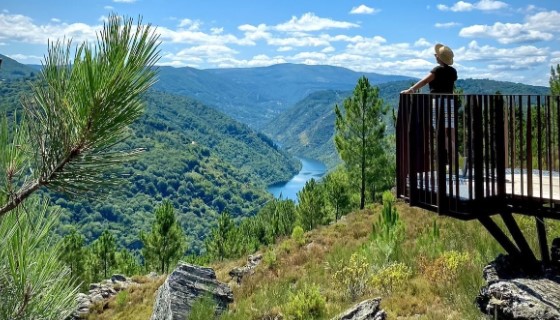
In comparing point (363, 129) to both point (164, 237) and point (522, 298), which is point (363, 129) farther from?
point (522, 298)

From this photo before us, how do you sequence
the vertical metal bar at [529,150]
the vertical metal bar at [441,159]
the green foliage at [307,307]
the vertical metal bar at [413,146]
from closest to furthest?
1. the vertical metal bar at [529,150]
2. the vertical metal bar at [441,159]
3. the vertical metal bar at [413,146]
4. the green foliage at [307,307]

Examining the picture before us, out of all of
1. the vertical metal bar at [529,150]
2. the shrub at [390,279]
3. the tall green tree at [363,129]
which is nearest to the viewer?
the vertical metal bar at [529,150]

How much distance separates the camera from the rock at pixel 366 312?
622 centimetres

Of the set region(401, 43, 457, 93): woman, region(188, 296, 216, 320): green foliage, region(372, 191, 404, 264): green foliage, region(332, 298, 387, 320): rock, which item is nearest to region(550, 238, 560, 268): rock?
region(332, 298, 387, 320): rock

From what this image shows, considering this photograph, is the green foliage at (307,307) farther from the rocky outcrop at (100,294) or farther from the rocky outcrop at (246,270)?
the rocky outcrop at (100,294)

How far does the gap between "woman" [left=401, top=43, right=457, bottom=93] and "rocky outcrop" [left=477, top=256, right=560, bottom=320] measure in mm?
2636

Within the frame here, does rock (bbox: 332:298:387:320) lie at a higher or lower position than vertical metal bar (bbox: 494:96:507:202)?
lower

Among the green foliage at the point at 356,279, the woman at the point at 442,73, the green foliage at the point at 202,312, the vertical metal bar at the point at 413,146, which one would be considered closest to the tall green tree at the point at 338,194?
the green foliage at the point at 356,279

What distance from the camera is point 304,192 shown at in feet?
143

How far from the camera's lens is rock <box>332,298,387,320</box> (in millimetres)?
6225

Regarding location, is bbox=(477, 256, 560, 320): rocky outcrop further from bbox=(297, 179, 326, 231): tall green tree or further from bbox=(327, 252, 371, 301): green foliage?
bbox=(297, 179, 326, 231): tall green tree

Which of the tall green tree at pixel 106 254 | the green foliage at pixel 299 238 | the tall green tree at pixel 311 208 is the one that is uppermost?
the green foliage at pixel 299 238

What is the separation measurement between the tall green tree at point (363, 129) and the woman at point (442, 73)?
80.0ft

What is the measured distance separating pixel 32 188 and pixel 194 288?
866 cm
